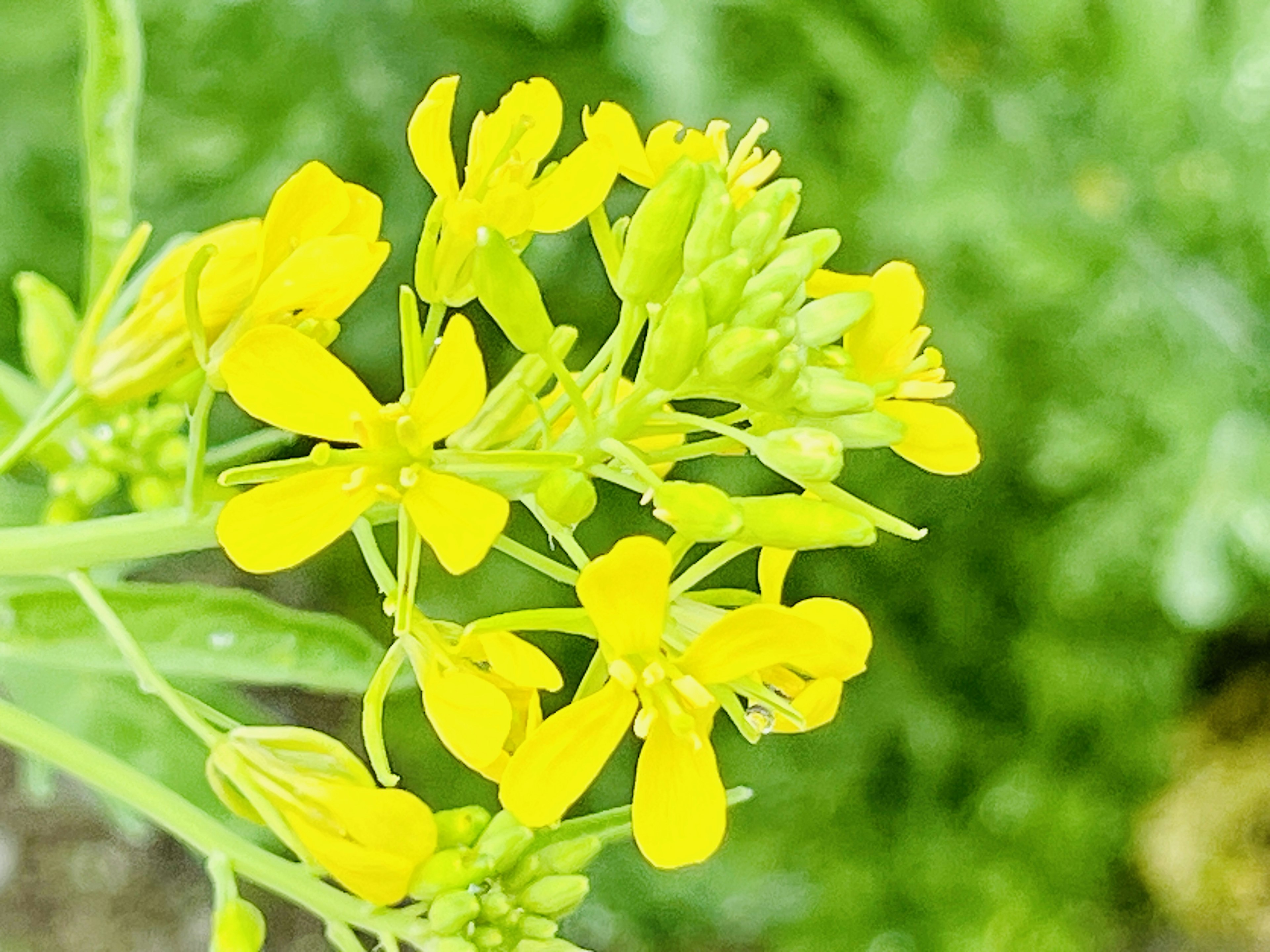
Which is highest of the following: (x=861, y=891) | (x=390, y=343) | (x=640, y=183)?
(x=640, y=183)

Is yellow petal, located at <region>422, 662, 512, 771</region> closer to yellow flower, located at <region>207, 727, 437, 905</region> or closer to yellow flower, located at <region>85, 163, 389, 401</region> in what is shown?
yellow flower, located at <region>207, 727, 437, 905</region>

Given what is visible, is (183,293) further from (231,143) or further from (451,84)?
(231,143)

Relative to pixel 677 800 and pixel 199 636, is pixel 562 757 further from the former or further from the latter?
pixel 199 636

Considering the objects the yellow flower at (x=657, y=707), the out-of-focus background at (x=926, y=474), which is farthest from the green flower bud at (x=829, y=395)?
the out-of-focus background at (x=926, y=474)

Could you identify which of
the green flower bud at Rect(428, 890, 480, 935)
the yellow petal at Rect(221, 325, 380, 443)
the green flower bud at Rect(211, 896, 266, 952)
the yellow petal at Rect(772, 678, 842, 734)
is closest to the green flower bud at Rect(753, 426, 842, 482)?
the yellow petal at Rect(772, 678, 842, 734)

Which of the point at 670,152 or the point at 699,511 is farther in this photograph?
the point at 670,152

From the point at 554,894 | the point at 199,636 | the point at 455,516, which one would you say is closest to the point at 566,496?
the point at 455,516

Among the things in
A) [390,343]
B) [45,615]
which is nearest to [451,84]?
[45,615]
